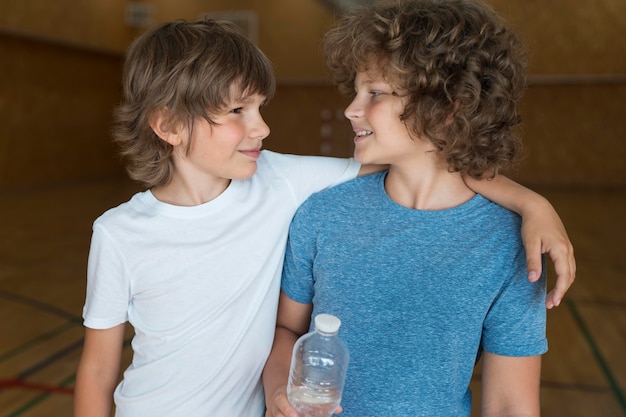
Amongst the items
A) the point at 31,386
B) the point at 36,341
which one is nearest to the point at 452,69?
the point at 31,386

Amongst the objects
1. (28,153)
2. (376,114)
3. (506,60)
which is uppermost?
(506,60)

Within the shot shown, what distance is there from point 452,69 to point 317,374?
24.1 inches

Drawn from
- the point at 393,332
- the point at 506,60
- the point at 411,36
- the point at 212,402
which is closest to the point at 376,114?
the point at 411,36

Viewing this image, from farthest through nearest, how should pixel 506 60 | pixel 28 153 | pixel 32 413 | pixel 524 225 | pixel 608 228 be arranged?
1. pixel 28 153
2. pixel 608 228
3. pixel 32 413
4. pixel 506 60
5. pixel 524 225

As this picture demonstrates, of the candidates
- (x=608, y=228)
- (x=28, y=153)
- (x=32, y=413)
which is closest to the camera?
(x=32, y=413)

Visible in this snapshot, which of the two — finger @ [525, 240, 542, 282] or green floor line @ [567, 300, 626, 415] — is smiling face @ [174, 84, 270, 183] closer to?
finger @ [525, 240, 542, 282]

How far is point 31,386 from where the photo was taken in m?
2.48

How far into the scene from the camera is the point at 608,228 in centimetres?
592

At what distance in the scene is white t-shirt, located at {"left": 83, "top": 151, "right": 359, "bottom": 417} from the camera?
44.6 inches

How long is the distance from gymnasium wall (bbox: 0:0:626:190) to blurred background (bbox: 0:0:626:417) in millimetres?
19

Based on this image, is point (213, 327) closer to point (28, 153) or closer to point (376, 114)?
point (376, 114)

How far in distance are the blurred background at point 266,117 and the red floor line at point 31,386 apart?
965 millimetres

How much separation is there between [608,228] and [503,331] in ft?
18.4

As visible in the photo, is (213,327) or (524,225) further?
(213,327)
